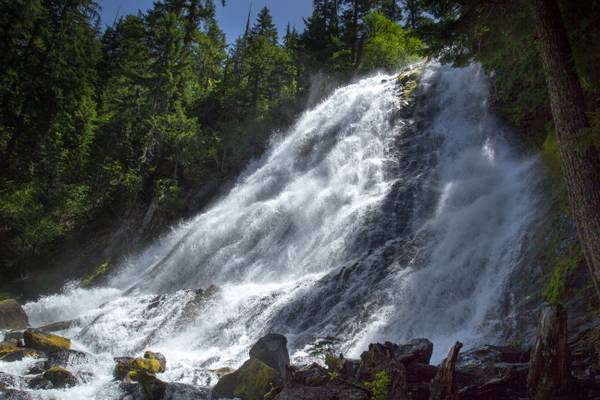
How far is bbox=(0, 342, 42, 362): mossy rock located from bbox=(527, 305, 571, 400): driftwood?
12.7 meters

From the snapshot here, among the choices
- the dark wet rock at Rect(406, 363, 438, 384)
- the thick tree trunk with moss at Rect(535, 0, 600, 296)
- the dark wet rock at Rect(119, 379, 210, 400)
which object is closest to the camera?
the thick tree trunk with moss at Rect(535, 0, 600, 296)

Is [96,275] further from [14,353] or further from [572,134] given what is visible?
[572,134]

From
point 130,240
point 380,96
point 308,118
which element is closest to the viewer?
point 380,96

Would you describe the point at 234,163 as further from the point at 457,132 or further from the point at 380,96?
the point at 457,132

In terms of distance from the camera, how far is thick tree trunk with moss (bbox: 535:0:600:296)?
609 cm

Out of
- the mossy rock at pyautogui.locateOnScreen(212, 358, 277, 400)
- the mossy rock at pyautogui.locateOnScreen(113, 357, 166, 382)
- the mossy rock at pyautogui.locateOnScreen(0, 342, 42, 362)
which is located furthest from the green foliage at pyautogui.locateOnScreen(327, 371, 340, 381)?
the mossy rock at pyautogui.locateOnScreen(0, 342, 42, 362)

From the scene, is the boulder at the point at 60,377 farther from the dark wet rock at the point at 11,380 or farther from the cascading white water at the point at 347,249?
the dark wet rock at the point at 11,380

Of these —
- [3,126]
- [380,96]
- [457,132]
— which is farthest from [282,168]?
[3,126]

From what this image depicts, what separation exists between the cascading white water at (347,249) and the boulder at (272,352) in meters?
1.51

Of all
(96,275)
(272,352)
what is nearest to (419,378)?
(272,352)

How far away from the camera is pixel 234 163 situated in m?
31.6

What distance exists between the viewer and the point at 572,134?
6375mm

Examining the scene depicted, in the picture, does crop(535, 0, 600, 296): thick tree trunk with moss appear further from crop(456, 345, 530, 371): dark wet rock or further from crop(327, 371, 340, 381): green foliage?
crop(327, 371, 340, 381): green foliage

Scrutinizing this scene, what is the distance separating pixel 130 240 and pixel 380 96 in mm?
16842
